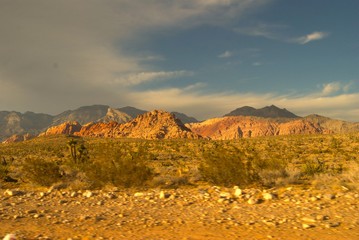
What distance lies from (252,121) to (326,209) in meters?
175

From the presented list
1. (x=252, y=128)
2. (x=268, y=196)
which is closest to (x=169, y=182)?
Answer: (x=268, y=196)

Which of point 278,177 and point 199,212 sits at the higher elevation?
point 278,177

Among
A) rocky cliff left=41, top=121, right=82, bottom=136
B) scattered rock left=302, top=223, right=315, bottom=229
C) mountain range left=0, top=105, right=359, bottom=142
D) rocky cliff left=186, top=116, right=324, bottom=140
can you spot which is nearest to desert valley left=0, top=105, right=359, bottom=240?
scattered rock left=302, top=223, right=315, bottom=229

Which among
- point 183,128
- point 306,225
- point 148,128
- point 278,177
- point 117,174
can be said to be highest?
point 148,128

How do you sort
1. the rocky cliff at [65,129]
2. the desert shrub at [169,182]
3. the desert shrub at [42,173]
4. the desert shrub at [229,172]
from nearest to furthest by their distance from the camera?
1. the desert shrub at [229,172]
2. the desert shrub at [169,182]
3. the desert shrub at [42,173]
4. the rocky cliff at [65,129]

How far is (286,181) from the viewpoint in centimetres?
1309

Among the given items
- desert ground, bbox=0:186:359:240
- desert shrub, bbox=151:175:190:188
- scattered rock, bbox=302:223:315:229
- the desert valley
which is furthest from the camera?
desert shrub, bbox=151:175:190:188

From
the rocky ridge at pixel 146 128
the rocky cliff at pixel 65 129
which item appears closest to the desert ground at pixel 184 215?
the rocky ridge at pixel 146 128

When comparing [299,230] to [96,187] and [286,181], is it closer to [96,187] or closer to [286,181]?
[286,181]

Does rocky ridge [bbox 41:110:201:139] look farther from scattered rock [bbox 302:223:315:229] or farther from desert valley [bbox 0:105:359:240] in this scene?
scattered rock [bbox 302:223:315:229]

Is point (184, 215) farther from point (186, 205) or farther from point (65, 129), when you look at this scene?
point (65, 129)

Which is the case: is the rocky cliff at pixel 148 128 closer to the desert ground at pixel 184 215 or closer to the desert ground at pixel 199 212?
the desert ground at pixel 199 212

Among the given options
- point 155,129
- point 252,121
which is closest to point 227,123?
point 252,121

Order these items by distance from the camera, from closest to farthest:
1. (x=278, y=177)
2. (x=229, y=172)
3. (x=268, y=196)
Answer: (x=268, y=196)
(x=278, y=177)
(x=229, y=172)
